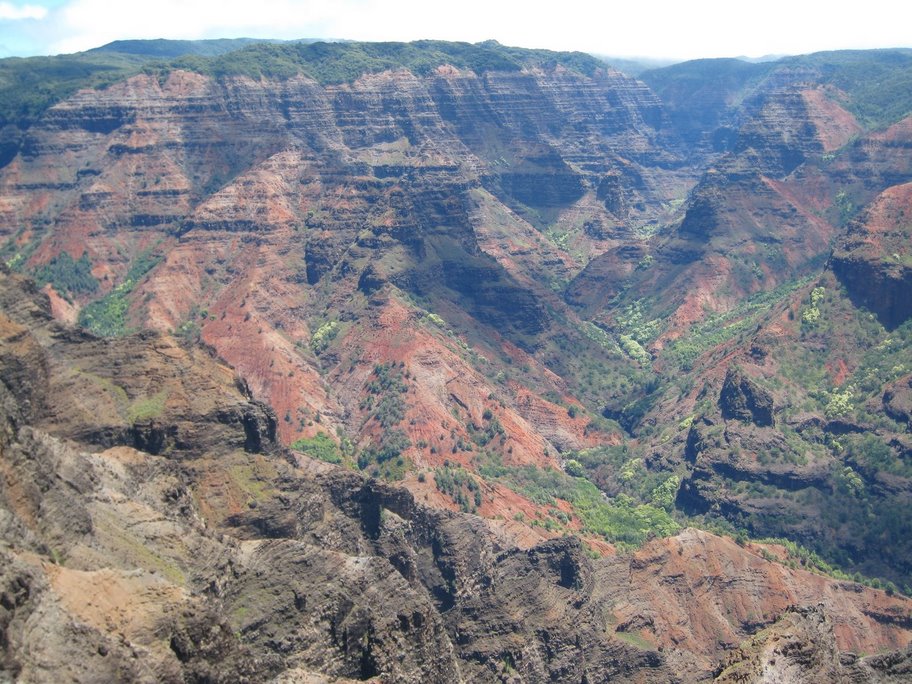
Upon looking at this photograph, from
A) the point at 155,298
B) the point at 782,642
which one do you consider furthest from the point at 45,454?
the point at 155,298

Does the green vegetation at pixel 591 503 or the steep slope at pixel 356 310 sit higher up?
the steep slope at pixel 356 310

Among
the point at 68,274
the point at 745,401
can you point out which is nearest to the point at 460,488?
the point at 745,401

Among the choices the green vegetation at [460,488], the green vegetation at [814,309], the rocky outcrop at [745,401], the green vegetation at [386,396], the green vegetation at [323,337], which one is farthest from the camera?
the green vegetation at [323,337]

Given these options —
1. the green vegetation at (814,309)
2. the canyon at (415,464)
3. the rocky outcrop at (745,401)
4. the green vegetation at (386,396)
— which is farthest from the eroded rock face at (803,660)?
the green vegetation at (814,309)

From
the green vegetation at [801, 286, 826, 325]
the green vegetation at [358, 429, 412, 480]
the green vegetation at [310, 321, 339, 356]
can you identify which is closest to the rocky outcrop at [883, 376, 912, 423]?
the green vegetation at [801, 286, 826, 325]

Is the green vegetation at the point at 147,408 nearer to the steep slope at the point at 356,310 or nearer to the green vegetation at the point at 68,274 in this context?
the steep slope at the point at 356,310

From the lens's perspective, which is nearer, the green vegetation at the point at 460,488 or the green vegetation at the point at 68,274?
the green vegetation at the point at 460,488

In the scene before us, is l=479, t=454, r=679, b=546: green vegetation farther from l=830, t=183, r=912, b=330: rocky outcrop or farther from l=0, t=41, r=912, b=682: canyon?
l=830, t=183, r=912, b=330: rocky outcrop

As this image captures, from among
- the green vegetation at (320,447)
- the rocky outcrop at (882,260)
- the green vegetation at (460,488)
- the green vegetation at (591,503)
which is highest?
the rocky outcrop at (882,260)
